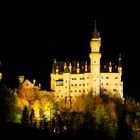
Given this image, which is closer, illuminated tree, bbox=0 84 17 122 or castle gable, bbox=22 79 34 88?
illuminated tree, bbox=0 84 17 122

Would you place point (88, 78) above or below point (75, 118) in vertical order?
above

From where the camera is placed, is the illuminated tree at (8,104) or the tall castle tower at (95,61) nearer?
the illuminated tree at (8,104)

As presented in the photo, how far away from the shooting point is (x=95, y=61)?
118875 millimetres

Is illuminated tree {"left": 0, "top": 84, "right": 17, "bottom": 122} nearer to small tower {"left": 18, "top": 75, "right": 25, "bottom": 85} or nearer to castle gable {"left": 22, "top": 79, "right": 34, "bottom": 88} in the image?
castle gable {"left": 22, "top": 79, "right": 34, "bottom": 88}

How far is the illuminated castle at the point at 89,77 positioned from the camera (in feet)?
385

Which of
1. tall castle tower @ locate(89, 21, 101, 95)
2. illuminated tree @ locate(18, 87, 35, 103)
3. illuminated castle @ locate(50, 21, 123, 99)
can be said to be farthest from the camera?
tall castle tower @ locate(89, 21, 101, 95)

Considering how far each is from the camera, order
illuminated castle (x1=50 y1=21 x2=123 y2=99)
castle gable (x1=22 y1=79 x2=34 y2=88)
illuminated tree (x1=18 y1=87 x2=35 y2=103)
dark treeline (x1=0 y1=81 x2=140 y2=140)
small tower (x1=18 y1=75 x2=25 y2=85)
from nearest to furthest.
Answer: dark treeline (x1=0 y1=81 x2=140 y2=140), illuminated tree (x1=18 y1=87 x2=35 y2=103), castle gable (x1=22 y1=79 x2=34 y2=88), small tower (x1=18 y1=75 x2=25 y2=85), illuminated castle (x1=50 y1=21 x2=123 y2=99)

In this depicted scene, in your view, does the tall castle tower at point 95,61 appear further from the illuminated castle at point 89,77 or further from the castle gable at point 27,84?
the castle gable at point 27,84

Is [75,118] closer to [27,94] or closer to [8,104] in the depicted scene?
[8,104]

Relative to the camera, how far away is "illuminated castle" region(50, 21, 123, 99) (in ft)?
385

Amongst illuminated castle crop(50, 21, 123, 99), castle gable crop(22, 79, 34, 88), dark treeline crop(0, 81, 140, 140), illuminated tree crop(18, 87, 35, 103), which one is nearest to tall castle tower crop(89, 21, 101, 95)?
illuminated castle crop(50, 21, 123, 99)

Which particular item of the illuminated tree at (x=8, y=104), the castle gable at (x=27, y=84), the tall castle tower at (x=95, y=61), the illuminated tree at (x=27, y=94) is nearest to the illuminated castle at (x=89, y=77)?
the tall castle tower at (x=95, y=61)

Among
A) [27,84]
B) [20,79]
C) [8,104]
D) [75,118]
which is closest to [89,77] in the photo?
[20,79]

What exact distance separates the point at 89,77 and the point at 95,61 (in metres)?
2.18
